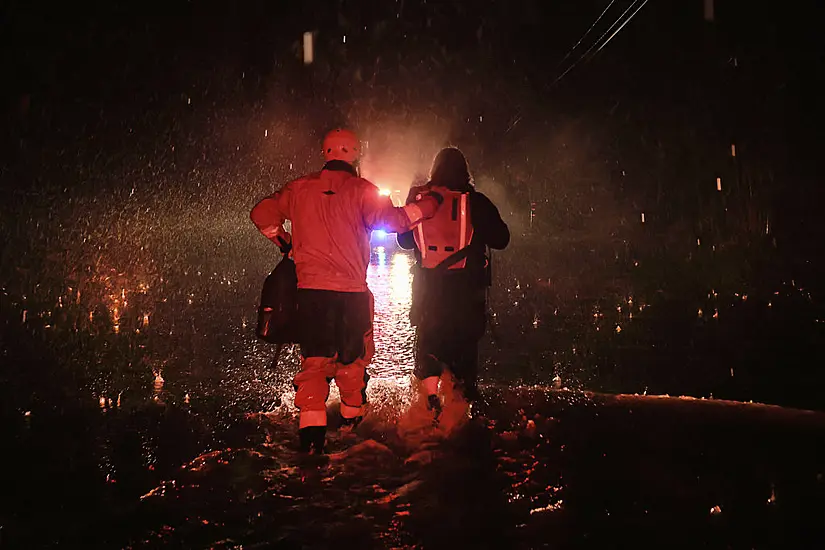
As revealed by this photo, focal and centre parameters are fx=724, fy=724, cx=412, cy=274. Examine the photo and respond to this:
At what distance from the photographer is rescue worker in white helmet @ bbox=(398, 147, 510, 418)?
4.84 metres

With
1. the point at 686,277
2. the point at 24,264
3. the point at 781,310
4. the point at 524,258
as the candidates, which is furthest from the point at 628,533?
the point at 524,258

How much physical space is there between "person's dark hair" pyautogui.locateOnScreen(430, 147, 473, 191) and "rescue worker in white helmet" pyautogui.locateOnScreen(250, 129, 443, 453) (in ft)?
1.89

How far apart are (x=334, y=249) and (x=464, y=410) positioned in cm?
143

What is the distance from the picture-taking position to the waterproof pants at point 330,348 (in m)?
4.13

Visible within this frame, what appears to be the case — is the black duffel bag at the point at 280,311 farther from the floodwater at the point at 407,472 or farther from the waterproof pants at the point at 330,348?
the floodwater at the point at 407,472

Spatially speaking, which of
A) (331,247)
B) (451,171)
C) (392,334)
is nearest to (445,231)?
(451,171)

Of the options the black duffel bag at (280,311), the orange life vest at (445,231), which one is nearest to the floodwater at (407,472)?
the black duffel bag at (280,311)

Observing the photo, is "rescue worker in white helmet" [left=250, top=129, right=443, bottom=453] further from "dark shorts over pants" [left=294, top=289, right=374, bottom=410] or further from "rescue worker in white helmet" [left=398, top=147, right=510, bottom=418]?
"rescue worker in white helmet" [left=398, top=147, right=510, bottom=418]

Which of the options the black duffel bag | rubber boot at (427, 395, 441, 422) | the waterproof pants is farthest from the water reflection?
the black duffel bag

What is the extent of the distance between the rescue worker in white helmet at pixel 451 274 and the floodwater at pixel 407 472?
0.24 m

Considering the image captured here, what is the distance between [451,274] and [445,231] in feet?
0.96

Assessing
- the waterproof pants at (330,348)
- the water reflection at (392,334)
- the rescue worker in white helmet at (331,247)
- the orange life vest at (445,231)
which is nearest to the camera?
the waterproof pants at (330,348)

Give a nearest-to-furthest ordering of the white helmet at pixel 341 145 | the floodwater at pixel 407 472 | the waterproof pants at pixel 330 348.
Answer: the floodwater at pixel 407 472
the waterproof pants at pixel 330 348
the white helmet at pixel 341 145

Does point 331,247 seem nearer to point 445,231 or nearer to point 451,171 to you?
point 445,231
